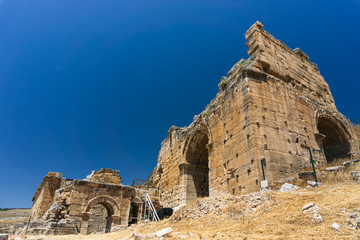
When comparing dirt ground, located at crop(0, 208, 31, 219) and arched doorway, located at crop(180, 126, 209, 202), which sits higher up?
arched doorway, located at crop(180, 126, 209, 202)

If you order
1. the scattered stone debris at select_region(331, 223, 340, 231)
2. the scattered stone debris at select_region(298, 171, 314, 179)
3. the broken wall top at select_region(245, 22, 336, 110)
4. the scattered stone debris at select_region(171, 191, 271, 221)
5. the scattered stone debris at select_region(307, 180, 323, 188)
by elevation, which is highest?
the broken wall top at select_region(245, 22, 336, 110)

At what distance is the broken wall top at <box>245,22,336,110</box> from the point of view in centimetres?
1158

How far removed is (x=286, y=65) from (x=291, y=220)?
33.7ft

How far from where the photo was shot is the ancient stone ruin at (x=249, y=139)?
30.2ft

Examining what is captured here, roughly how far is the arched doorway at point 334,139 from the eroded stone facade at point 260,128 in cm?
5

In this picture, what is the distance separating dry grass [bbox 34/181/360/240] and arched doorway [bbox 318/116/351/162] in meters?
8.24

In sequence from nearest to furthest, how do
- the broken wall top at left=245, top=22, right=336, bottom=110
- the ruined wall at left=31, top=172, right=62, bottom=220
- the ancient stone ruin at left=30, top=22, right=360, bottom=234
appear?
the ancient stone ruin at left=30, top=22, right=360, bottom=234 < the broken wall top at left=245, top=22, right=336, bottom=110 < the ruined wall at left=31, top=172, right=62, bottom=220

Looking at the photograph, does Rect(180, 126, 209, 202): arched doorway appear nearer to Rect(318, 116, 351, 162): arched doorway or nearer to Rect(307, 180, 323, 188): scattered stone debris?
Rect(318, 116, 351, 162): arched doorway

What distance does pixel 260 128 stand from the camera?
9258 millimetres

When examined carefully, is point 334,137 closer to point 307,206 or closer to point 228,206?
point 228,206

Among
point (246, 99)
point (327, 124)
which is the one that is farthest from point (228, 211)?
point (327, 124)

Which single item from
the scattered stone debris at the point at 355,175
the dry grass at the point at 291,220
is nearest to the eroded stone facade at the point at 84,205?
the dry grass at the point at 291,220

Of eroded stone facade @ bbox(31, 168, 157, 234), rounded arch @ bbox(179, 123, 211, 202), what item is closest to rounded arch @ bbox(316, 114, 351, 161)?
rounded arch @ bbox(179, 123, 211, 202)

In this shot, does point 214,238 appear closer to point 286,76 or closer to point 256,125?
point 256,125
